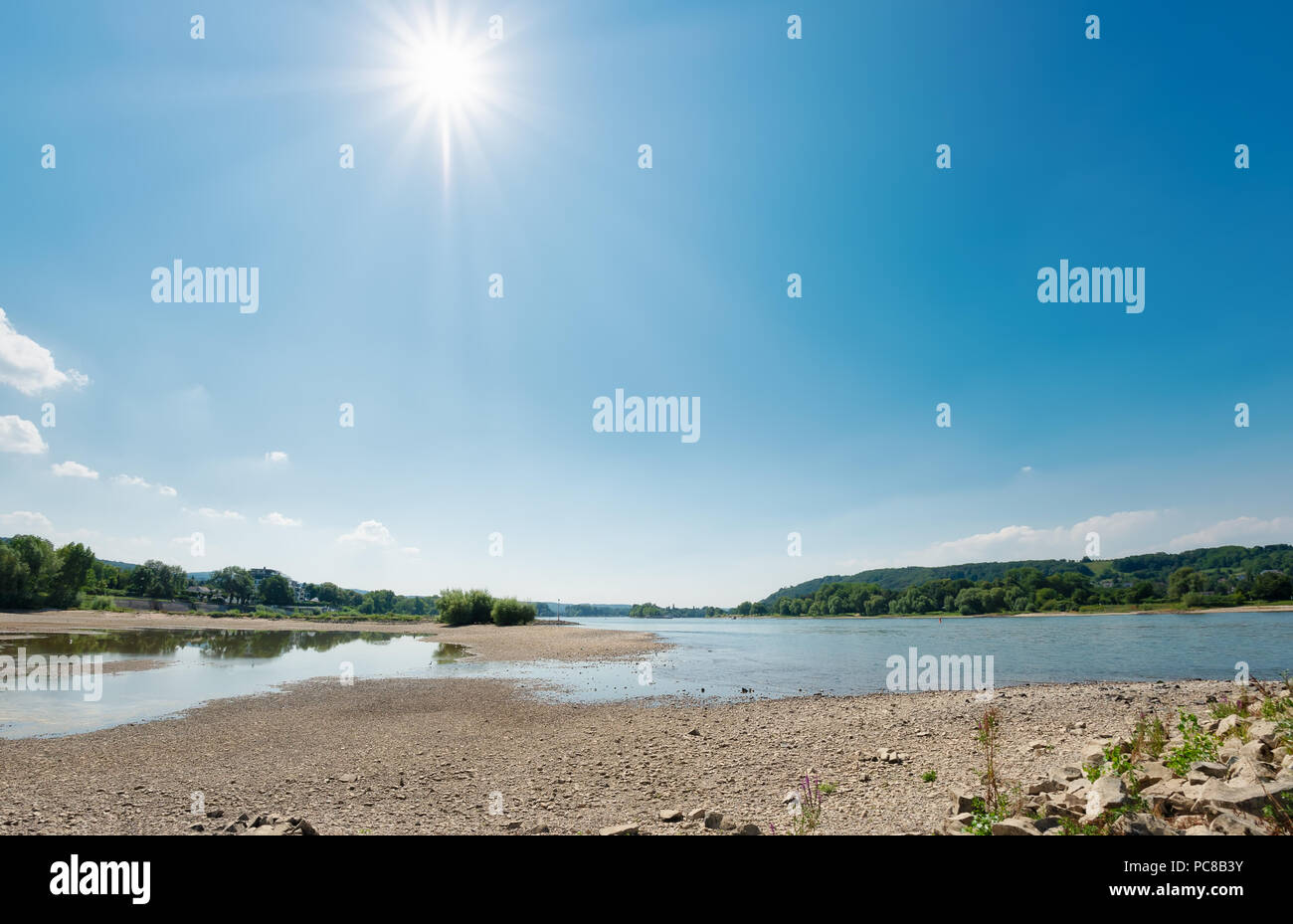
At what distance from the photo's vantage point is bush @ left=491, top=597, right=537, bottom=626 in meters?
96.0

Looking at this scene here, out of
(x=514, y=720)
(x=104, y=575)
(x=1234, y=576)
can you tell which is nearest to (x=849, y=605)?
(x=1234, y=576)

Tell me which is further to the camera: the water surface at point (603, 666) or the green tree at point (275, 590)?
the green tree at point (275, 590)

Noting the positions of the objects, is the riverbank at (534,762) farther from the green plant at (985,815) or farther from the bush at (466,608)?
the bush at (466,608)

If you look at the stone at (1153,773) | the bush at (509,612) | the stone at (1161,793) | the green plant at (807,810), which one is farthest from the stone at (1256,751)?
the bush at (509,612)

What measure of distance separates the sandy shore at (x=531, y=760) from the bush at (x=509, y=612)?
74.0 metres

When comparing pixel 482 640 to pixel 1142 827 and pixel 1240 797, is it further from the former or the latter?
pixel 1240 797

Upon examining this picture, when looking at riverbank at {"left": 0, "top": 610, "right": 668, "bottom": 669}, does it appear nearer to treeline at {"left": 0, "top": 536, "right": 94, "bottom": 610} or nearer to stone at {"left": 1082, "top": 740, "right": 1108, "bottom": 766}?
treeline at {"left": 0, "top": 536, "right": 94, "bottom": 610}

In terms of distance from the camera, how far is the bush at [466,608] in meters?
97.4

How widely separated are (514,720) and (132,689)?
19852mm

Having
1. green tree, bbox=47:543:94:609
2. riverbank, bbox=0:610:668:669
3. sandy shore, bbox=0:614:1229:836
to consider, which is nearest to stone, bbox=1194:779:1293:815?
sandy shore, bbox=0:614:1229:836

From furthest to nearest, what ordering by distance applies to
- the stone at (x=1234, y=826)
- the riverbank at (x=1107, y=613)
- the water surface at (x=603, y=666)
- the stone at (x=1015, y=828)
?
the riverbank at (x=1107, y=613)
the water surface at (x=603, y=666)
the stone at (x=1015, y=828)
the stone at (x=1234, y=826)
